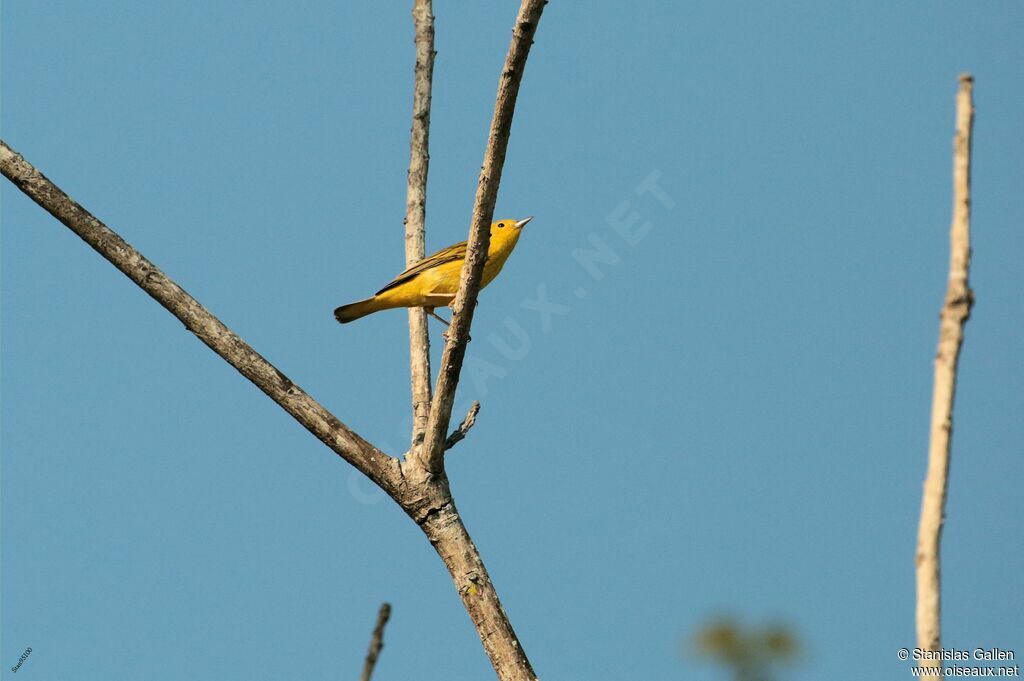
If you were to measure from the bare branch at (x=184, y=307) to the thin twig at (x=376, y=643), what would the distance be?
3.31 meters

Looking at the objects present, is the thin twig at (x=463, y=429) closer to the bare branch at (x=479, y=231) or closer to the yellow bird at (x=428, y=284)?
the bare branch at (x=479, y=231)

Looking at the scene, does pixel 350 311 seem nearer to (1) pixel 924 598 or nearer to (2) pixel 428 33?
(2) pixel 428 33

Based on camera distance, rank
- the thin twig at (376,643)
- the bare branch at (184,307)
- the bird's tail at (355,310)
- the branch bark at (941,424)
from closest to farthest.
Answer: the branch bark at (941,424), the thin twig at (376,643), the bare branch at (184,307), the bird's tail at (355,310)

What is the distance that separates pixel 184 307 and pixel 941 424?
4.18 m

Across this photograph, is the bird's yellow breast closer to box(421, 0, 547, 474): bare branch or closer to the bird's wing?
the bird's wing

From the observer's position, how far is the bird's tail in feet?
29.3

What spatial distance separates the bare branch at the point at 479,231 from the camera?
4.83 metres

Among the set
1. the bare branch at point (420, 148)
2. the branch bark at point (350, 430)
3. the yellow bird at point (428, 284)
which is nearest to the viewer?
the branch bark at point (350, 430)

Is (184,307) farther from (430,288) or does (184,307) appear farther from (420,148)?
(430,288)

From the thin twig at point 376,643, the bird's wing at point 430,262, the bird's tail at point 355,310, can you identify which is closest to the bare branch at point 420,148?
the bird's wing at point 430,262

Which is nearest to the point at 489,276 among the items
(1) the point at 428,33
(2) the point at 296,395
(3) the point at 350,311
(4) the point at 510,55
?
(3) the point at 350,311

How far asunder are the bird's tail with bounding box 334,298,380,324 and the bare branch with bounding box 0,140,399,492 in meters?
3.24

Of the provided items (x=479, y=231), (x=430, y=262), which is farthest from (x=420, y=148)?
(x=479, y=231)

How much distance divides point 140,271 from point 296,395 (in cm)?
95
